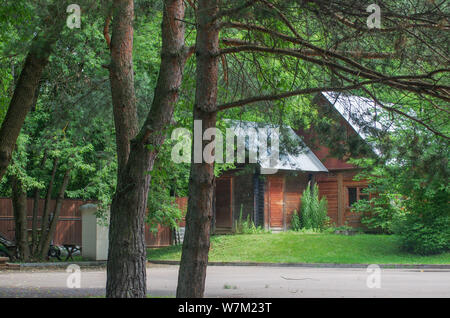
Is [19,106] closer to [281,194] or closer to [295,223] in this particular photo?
[295,223]

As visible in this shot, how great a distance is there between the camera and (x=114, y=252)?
10727 millimetres

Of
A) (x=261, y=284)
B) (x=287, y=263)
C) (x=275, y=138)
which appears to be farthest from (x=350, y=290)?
(x=287, y=263)

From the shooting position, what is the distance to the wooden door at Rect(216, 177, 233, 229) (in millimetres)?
35656

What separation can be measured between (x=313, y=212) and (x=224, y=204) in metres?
5.03

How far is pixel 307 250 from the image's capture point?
27.8 metres

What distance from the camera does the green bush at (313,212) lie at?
34406 millimetres

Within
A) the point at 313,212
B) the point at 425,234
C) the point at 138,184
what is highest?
the point at 138,184

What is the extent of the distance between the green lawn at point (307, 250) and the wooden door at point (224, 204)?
375cm

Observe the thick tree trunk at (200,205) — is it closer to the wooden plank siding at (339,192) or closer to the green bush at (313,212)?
the green bush at (313,212)

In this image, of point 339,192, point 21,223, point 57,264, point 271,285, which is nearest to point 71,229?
point 21,223

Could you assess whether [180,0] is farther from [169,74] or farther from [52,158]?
[52,158]

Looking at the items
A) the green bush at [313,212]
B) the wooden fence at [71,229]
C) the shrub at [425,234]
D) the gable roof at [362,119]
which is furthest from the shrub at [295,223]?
the gable roof at [362,119]

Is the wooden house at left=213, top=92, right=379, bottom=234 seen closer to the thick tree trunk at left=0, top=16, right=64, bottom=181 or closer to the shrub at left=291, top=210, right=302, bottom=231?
the shrub at left=291, top=210, right=302, bottom=231
